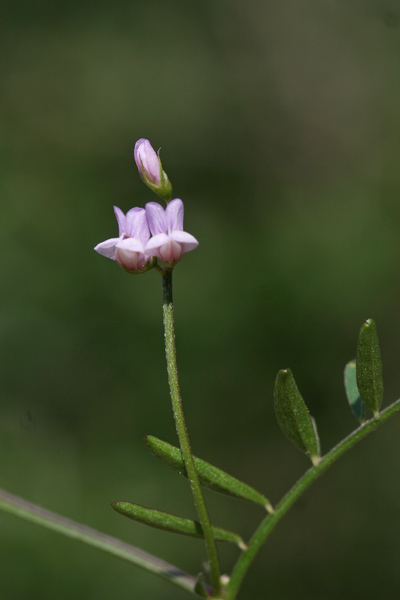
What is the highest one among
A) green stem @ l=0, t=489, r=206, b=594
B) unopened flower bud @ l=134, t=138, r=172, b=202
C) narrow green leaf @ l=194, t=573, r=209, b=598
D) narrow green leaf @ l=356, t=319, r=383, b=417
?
unopened flower bud @ l=134, t=138, r=172, b=202

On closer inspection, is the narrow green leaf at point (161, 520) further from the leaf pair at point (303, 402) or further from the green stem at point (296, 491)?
the leaf pair at point (303, 402)

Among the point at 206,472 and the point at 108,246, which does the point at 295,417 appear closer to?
the point at 206,472

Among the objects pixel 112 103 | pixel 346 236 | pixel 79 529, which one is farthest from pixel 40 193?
pixel 79 529

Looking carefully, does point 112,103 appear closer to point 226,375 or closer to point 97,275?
point 97,275

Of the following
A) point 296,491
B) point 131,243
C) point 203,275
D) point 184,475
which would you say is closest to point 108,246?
point 131,243

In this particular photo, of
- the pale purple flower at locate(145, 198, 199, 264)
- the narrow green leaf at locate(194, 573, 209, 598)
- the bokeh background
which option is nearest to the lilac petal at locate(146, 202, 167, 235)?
the pale purple flower at locate(145, 198, 199, 264)

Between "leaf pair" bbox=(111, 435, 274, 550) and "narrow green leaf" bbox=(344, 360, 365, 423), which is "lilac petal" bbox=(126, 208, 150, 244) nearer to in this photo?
"leaf pair" bbox=(111, 435, 274, 550)
